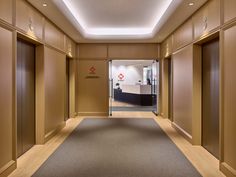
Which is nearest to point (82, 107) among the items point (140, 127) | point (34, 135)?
point (140, 127)

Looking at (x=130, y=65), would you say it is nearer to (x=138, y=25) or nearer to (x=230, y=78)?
(x=138, y=25)

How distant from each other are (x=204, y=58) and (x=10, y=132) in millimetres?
4510

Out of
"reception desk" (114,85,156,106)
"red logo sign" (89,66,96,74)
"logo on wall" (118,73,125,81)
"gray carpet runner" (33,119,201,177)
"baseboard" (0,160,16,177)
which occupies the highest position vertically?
"logo on wall" (118,73,125,81)

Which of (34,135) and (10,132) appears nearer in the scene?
(10,132)

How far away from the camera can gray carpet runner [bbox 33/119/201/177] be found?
4422mm

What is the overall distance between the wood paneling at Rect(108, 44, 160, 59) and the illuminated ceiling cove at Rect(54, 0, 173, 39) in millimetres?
1003

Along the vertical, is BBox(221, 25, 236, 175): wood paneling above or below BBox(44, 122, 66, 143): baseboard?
above

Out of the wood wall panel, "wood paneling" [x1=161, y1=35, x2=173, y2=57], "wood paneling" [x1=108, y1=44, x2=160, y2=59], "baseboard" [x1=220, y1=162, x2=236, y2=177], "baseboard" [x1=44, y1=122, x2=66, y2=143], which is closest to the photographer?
"baseboard" [x1=220, y1=162, x2=236, y2=177]

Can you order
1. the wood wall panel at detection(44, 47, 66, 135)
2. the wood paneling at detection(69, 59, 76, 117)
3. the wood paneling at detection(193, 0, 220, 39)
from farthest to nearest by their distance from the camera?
the wood paneling at detection(69, 59, 76, 117)
the wood wall panel at detection(44, 47, 66, 135)
the wood paneling at detection(193, 0, 220, 39)

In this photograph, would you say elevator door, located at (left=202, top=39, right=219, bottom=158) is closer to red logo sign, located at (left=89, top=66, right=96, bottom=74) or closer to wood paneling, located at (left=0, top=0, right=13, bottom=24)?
wood paneling, located at (left=0, top=0, right=13, bottom=24)

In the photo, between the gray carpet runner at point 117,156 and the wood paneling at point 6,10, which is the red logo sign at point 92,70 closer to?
the gray carpet runner at point 117,156

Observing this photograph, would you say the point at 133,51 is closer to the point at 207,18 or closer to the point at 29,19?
the point at 207,18

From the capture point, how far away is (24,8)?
5168 millimetres

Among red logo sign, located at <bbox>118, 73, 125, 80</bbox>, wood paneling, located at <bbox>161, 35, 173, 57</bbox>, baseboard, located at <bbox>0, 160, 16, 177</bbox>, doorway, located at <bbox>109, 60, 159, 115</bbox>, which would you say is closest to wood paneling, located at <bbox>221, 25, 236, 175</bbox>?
baseboard, located at <bbox>0, 160, 16, 177</bbox>
